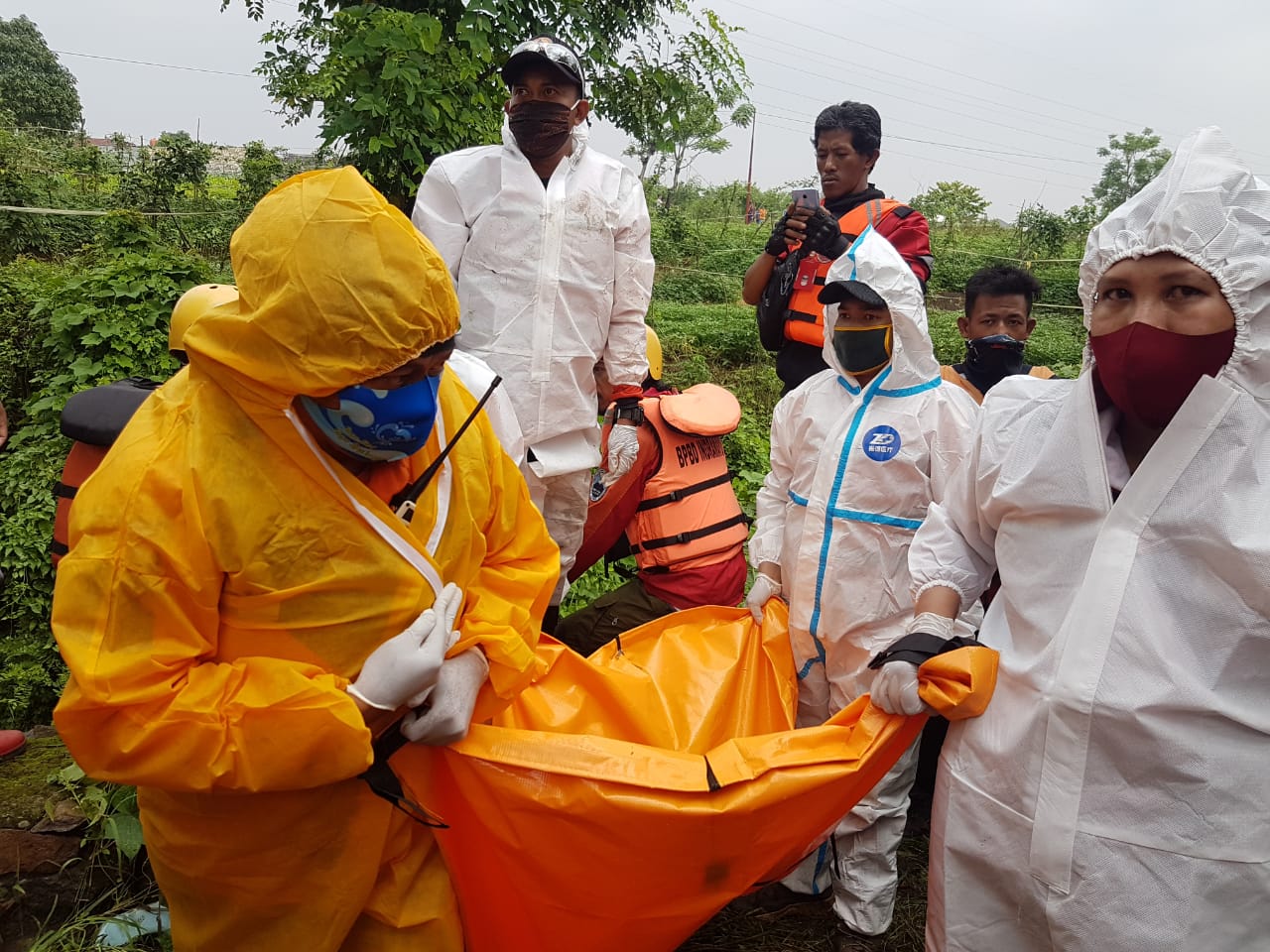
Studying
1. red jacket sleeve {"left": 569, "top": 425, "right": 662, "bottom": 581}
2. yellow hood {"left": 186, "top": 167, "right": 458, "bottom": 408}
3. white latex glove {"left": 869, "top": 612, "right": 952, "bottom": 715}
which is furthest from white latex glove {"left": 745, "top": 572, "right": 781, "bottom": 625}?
yellow hood {"left": 186, "top": 167, "right": 458, "bottom": 408}

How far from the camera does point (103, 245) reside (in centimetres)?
550

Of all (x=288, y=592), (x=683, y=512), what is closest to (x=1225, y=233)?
(x=288, y=592)

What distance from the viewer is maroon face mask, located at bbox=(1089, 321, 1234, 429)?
146 centimetres

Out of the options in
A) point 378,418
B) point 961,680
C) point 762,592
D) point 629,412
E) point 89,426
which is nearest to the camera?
point 378,418

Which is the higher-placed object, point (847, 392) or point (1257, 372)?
point (1257, 372)

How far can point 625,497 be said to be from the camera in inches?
142

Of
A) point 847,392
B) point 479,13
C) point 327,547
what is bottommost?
point 327,547

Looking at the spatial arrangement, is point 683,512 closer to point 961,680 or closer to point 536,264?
point 536,264

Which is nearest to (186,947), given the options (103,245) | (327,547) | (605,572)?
(327,547)

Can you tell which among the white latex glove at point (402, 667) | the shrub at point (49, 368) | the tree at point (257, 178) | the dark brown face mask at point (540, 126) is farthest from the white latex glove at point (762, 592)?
the tree at point (257, 178)

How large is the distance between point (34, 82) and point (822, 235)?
40.0 m

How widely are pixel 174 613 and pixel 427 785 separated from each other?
0.69 metres

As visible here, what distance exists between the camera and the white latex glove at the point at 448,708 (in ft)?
5.84

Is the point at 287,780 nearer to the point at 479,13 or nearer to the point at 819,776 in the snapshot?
the point at 819,776
